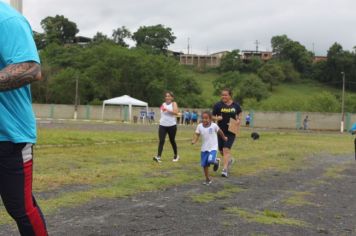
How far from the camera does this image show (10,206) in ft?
10.8

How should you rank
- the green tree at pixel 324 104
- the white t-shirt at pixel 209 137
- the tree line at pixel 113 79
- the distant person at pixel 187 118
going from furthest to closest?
the tree line at pixel 113 79
the green tree at pixel 324 104
the distant person at pixel 187 118
the white t-shirt at pixel 209 137

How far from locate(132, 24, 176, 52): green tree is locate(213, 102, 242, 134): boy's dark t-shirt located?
11769 centimetres

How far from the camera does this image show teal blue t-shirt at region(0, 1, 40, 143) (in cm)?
316

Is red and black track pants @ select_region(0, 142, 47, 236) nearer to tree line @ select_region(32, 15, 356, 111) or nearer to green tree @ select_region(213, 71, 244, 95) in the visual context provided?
tree line @ select_region(32, 15, 356, 111)

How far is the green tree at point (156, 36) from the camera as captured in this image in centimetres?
12900

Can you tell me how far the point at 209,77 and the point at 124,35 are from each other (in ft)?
77.6

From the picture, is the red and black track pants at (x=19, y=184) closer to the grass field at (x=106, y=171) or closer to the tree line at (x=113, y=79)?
the grass field at (x=106, y=171)

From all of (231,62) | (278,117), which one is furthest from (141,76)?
(231,62)

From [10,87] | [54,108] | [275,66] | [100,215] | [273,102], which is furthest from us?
[275,66]

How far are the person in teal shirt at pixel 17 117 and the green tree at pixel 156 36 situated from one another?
126 metres

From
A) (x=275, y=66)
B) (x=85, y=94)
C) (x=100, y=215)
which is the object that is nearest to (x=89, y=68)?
(x=85, y=94)

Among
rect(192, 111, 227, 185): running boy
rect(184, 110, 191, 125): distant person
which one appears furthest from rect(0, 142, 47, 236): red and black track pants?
rect(184, 110, 191, 125): distant person

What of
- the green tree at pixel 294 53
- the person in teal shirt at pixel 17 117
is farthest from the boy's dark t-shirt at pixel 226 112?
the green tree at pixel 294 53

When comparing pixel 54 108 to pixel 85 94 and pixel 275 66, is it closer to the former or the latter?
pixel 85 94
